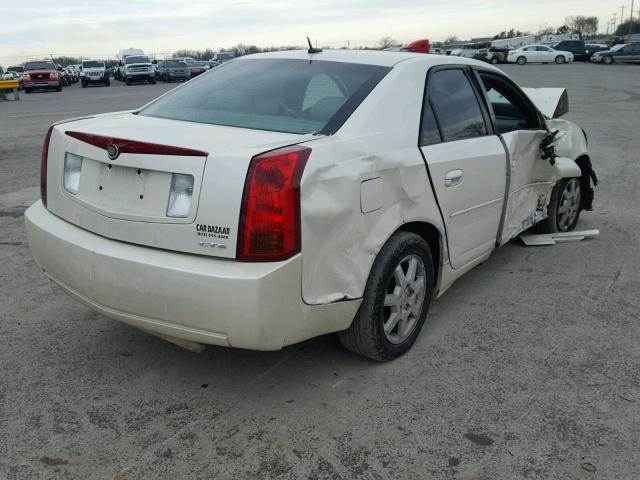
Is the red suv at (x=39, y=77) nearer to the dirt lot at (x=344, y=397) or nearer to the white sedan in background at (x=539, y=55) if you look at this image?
the white sedan in background at (x=539, y=55)

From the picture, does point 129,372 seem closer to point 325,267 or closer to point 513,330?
point 325,267

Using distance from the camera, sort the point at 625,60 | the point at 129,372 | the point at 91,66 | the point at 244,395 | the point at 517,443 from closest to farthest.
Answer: the point at 517,443 < the point at 244,395 < the point at 129,372 < the point at 91,66 < the point at 625,60

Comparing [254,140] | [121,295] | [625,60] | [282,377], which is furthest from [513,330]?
[625,60]

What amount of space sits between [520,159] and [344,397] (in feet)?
7.65

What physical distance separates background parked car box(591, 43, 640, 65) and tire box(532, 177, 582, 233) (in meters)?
42.4

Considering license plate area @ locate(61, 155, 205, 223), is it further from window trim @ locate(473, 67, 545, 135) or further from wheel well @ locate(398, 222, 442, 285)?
window trim @ locate(473, 67, 545, 135)

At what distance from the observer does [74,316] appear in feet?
13.3

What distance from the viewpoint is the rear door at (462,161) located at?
351 centimetres

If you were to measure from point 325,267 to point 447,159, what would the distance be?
1165 mm

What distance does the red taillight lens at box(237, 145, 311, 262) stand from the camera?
2572 mm

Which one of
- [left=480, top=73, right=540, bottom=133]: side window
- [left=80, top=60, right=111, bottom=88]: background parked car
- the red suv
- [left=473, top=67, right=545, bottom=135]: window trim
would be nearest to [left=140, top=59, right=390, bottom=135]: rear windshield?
[left=473, top=67, right=545, bottom=135]: window trim

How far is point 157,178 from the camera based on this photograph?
2748 mm

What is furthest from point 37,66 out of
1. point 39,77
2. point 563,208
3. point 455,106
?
point 455,106

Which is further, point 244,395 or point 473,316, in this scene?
point 473,316
